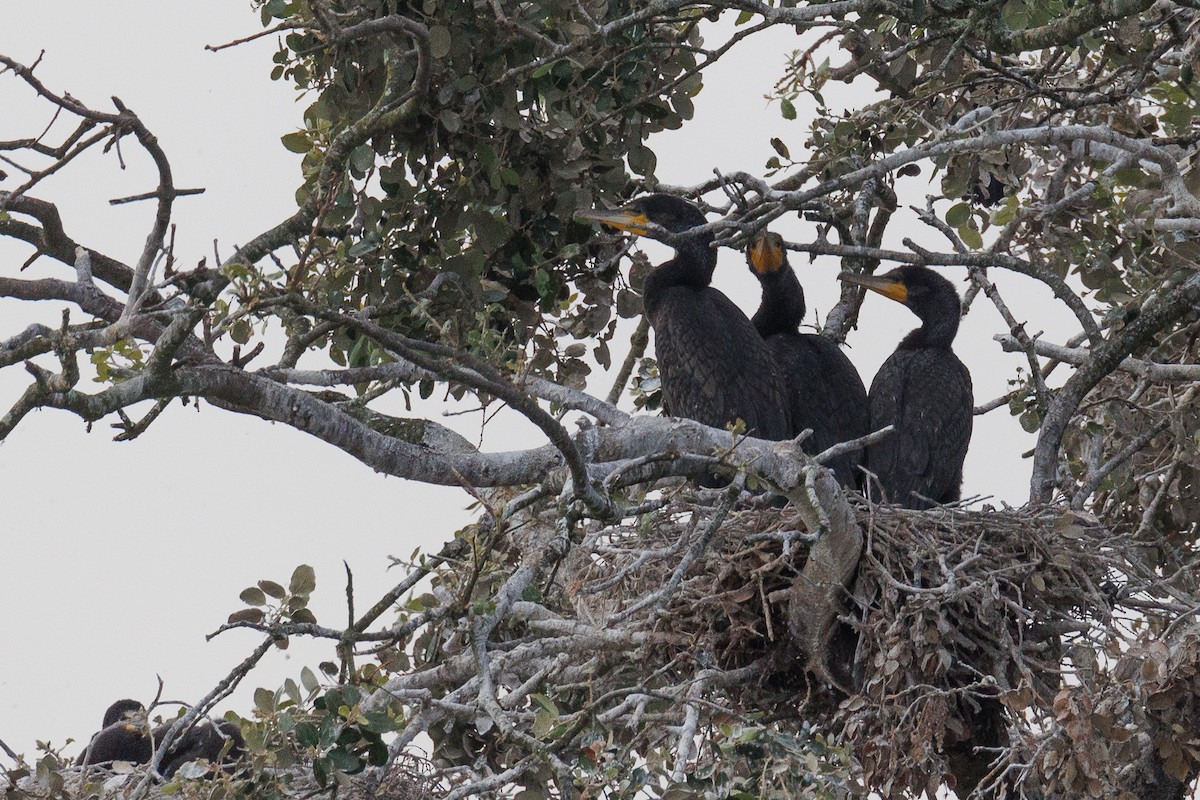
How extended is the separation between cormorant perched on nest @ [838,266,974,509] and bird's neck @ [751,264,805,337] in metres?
0.26

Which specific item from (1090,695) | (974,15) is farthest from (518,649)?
(974,15)

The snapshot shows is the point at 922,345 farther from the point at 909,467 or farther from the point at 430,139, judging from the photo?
the point at 430,139

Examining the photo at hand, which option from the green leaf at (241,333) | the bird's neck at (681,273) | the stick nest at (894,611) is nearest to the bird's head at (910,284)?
the bird's neck at (681,273)

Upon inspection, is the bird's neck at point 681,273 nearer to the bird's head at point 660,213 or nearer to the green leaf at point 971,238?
the bird's head at point 660,213

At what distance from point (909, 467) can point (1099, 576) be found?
1275 mm

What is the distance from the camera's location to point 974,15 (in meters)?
3.93

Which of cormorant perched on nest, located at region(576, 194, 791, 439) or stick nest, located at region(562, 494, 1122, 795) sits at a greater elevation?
cormorant perched on nest, located at region(576, 194, 791, 439)

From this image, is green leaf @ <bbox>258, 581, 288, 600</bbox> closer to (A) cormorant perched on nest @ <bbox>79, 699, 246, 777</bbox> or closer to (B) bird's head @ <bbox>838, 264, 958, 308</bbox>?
(A) cormorant perched on nest @ <bbox>79, 699, 246, 777</bbox>

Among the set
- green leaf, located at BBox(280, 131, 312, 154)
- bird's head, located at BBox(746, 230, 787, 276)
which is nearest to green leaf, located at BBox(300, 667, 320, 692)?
green leaf, located at BBox(280, 131, 312, 154)

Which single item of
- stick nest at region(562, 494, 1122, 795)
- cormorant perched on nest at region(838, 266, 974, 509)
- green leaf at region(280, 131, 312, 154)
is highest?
green leaf at region(280, 131, 312, 154)

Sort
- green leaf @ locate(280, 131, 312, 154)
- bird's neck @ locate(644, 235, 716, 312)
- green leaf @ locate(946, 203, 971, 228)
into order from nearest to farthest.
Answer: green leaf @ locate(280, 131, 312, 154), green leaf @ locate(946, 203, 971, 228), bird's neck @ locate(644, 235, 716, 312)

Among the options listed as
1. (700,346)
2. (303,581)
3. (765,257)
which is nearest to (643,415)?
(303,581)

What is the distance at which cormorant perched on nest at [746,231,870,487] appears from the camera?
5570 mm

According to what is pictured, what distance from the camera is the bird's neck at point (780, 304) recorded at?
5941mm
